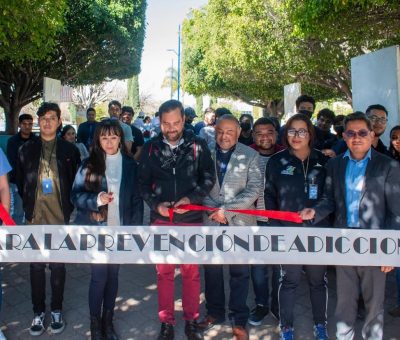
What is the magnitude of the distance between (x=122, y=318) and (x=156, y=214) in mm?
1235

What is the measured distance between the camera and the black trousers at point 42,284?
3.62m

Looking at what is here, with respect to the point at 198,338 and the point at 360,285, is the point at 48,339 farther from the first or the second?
the point at 360,285

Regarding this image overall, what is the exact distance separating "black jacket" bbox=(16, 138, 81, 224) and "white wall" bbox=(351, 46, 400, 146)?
477cm

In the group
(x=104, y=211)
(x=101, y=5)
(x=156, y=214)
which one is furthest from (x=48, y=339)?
(x=101, y=5)

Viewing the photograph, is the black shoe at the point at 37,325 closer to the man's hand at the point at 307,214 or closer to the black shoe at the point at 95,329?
the black shoe at the point at 95,329

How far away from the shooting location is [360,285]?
3.08m

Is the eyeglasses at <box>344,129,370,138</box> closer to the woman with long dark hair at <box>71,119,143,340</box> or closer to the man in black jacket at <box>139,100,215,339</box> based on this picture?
the man in black jacket at <box>139,100,215,339</box>

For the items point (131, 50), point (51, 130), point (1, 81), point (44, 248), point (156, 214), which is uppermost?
point (131, 50)

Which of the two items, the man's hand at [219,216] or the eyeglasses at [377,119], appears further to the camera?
the eyeglasses at [377,119]

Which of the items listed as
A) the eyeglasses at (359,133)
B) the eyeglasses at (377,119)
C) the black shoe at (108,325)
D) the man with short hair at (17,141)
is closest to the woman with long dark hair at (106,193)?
the black shoe at (108,325)

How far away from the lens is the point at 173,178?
332cm

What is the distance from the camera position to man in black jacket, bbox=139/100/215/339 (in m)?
3.30

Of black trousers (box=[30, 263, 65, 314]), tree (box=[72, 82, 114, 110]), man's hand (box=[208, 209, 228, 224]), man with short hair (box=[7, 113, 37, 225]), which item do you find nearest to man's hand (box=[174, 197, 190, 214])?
man's hand (box=[208, 209, 228, 224])

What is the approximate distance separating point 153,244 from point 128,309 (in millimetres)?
1332
